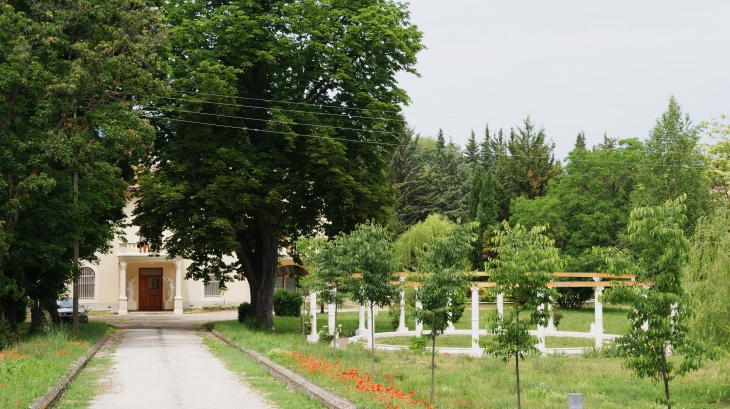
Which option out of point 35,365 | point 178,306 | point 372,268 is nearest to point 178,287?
point 178,306

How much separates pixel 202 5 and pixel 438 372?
68.7 feet

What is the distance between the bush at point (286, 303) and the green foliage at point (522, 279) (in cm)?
3952

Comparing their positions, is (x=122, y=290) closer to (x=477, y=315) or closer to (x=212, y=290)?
(x=212, y=290)

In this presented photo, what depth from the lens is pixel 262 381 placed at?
18.4m

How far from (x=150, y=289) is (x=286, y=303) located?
14.1 meters

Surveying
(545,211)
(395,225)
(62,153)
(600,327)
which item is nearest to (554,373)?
(600,327)

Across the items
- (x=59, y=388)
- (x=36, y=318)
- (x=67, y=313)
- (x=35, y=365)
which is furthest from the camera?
(x=67, y=313)

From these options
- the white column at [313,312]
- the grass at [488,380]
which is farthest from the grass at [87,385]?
the white column at [313,312]

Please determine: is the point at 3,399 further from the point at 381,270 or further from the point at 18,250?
the point at 18,250

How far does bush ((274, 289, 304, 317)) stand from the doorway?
13.0m

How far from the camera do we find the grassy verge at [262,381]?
15.0 metres

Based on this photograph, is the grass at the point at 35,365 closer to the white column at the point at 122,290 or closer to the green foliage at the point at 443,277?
the green foliage at the point at 443,277

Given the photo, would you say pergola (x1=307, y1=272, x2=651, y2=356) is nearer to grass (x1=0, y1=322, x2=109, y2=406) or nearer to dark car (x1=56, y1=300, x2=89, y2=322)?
grass (x1=0, y1=322, x2=109, y2=406)

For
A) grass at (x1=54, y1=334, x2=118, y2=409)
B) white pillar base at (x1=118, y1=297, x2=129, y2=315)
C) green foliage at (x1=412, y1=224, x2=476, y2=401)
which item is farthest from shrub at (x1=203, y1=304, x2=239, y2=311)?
green foliage at (x1=412, y1=224, x2=476, y2=401)
